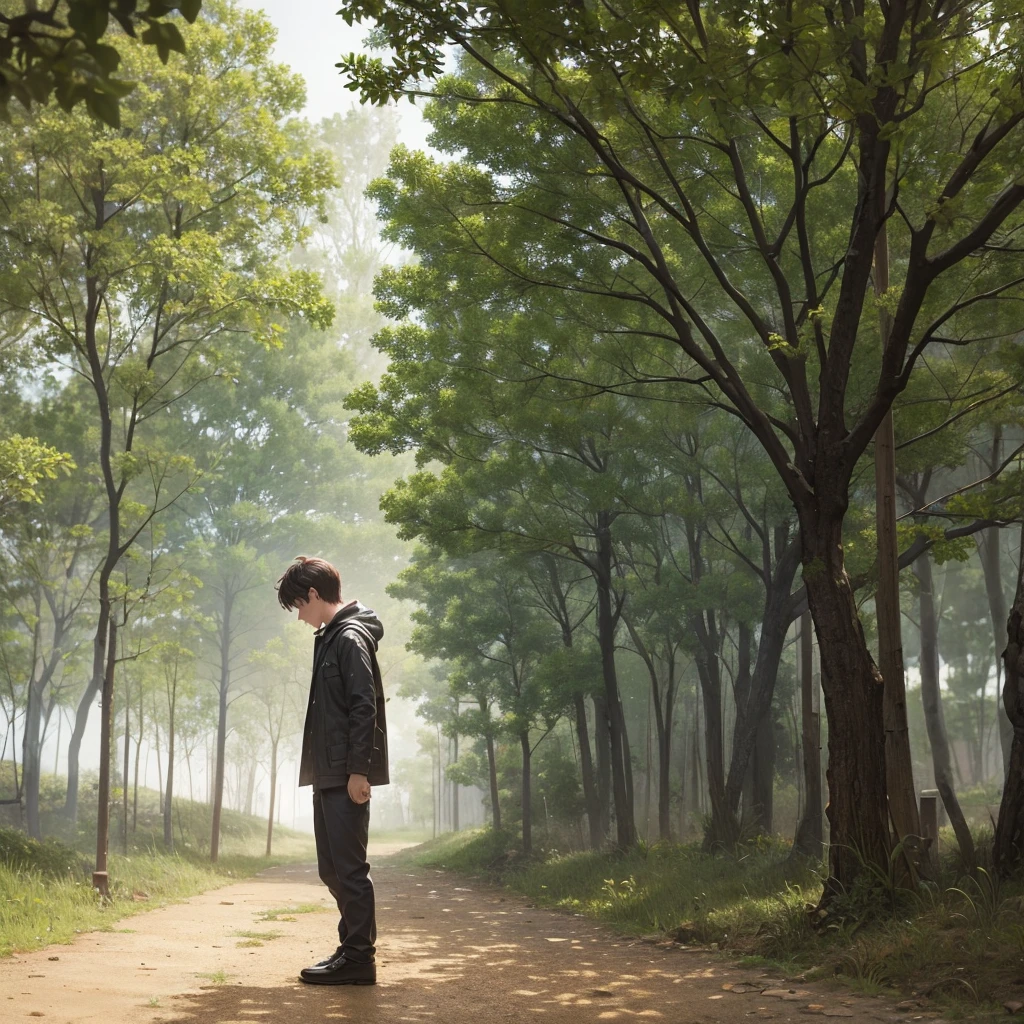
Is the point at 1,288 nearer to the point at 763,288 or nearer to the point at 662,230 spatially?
the point at 662,230

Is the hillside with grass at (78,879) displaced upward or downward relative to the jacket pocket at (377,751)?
downward

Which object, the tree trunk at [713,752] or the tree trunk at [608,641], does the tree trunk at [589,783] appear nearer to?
the tree trunk at [713,752]

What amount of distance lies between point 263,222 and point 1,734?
17.6m

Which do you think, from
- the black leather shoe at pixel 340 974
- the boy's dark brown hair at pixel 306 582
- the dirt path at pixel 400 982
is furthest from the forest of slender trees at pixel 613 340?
the black leather shoe at pixel 340 974

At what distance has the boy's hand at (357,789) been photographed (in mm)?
4799

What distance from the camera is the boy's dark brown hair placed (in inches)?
207

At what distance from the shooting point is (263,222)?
12008 mm

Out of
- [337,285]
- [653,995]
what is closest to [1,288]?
[653,995]

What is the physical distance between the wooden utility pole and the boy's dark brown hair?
12.1ft

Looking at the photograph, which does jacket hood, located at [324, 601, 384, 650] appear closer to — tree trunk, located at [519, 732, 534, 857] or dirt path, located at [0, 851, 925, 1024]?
dirt path, located at [0, 851, 925, 1024]

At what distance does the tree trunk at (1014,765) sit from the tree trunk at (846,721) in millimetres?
969

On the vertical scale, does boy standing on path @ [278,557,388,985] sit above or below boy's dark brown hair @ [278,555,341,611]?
below

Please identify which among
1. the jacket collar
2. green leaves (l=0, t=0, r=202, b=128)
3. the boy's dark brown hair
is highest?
green leaves (l=0, t=0, r=202, b=128)

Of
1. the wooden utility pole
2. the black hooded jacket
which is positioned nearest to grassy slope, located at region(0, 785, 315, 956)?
the black hooded jacket
